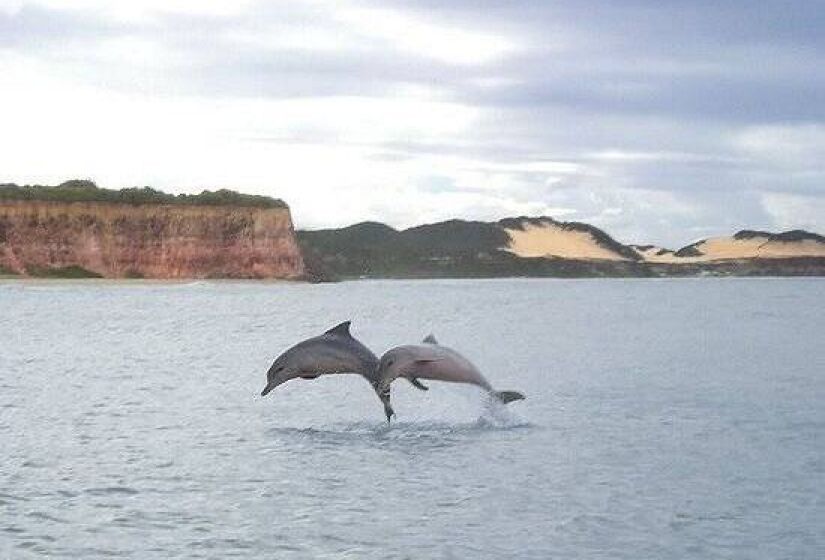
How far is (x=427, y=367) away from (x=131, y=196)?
147 meters

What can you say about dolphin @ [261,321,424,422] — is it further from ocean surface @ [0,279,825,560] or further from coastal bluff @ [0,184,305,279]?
coastal bluff @ [0,184,305,279]

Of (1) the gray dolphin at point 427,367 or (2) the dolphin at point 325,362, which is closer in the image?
(1) the gray dolphin at point 427,367

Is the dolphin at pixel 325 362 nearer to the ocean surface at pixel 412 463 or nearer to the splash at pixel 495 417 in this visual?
the ocean surface at pixel 412 463

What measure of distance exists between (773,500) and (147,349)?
1417 inches

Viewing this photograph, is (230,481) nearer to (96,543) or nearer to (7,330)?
(96,543)

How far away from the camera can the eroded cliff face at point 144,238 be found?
155 metres

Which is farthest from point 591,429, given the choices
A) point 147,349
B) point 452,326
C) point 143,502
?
point 452,326

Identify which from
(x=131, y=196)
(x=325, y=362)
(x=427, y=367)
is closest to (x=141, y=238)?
(x=131, y=196)

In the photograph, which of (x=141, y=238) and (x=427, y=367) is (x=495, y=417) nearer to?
(x=427, y=367)

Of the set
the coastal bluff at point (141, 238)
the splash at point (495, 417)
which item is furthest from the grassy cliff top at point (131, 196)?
the splash at point (495, 417)

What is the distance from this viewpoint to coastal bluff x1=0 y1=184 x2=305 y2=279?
509 feet

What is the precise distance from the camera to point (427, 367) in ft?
71.1

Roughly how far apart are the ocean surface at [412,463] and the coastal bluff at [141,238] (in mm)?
117298

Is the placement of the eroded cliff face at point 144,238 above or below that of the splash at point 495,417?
above
